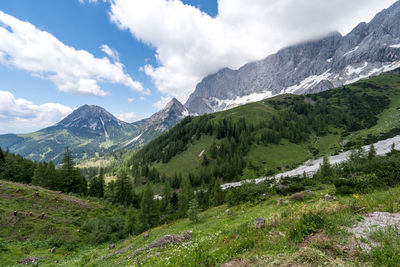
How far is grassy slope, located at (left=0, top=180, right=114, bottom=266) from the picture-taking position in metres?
23.4

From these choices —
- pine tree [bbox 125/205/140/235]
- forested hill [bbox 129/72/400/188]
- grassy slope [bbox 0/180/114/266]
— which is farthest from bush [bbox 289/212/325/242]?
forested hill [bbox 129/72/400/188]

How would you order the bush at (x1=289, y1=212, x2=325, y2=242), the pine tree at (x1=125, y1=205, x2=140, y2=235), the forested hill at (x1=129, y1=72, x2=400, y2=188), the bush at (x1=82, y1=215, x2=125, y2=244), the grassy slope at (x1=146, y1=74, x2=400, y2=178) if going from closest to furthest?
the bush at (x1=289, y1=212, x2=325, y2=242)
the bush at (x1=82, y1=215, x2=125, y2=244)
the pine tree at (x1=125, y1=205, x2=140, y2=235)
the forested hill at (x1=129, y1=72, x2=400, y2=188)
the grassy slope at (x1=146, y1=74, x2=400, y2=178)

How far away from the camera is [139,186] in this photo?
149 m

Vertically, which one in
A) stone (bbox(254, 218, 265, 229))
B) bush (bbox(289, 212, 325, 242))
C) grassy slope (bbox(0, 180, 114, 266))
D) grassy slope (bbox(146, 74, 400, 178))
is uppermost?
bush (bbox(289, 212, 325, 242))

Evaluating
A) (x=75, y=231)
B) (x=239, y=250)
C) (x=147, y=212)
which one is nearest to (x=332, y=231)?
(x=239, y=250)

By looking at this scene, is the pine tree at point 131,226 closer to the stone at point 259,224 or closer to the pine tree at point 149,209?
the pine tree at point 149,209

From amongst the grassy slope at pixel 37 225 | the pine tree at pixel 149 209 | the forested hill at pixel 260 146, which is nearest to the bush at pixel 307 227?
the grassy slope at pixel 37 225

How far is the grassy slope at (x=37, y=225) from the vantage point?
2339cm

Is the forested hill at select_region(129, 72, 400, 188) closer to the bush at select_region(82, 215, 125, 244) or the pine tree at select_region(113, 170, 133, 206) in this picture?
the pine tree at select_region(113, 170, 133, 206)

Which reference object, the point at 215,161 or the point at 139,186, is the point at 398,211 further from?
the point at 139,186

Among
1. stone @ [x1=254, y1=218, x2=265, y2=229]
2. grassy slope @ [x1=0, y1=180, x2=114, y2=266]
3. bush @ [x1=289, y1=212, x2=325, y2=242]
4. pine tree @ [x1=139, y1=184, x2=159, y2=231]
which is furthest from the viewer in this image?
pine tree @ [x1=139, y1=184, x2=159, y2=231]

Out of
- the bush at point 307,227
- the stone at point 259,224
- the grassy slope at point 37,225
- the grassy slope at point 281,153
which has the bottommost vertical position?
the grassy slope at point 281,153

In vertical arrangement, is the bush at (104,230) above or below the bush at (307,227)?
below

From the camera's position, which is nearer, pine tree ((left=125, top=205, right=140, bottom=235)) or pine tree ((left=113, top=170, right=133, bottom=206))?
pine tree ((left=125, top=205, right=140, bottom=235))
